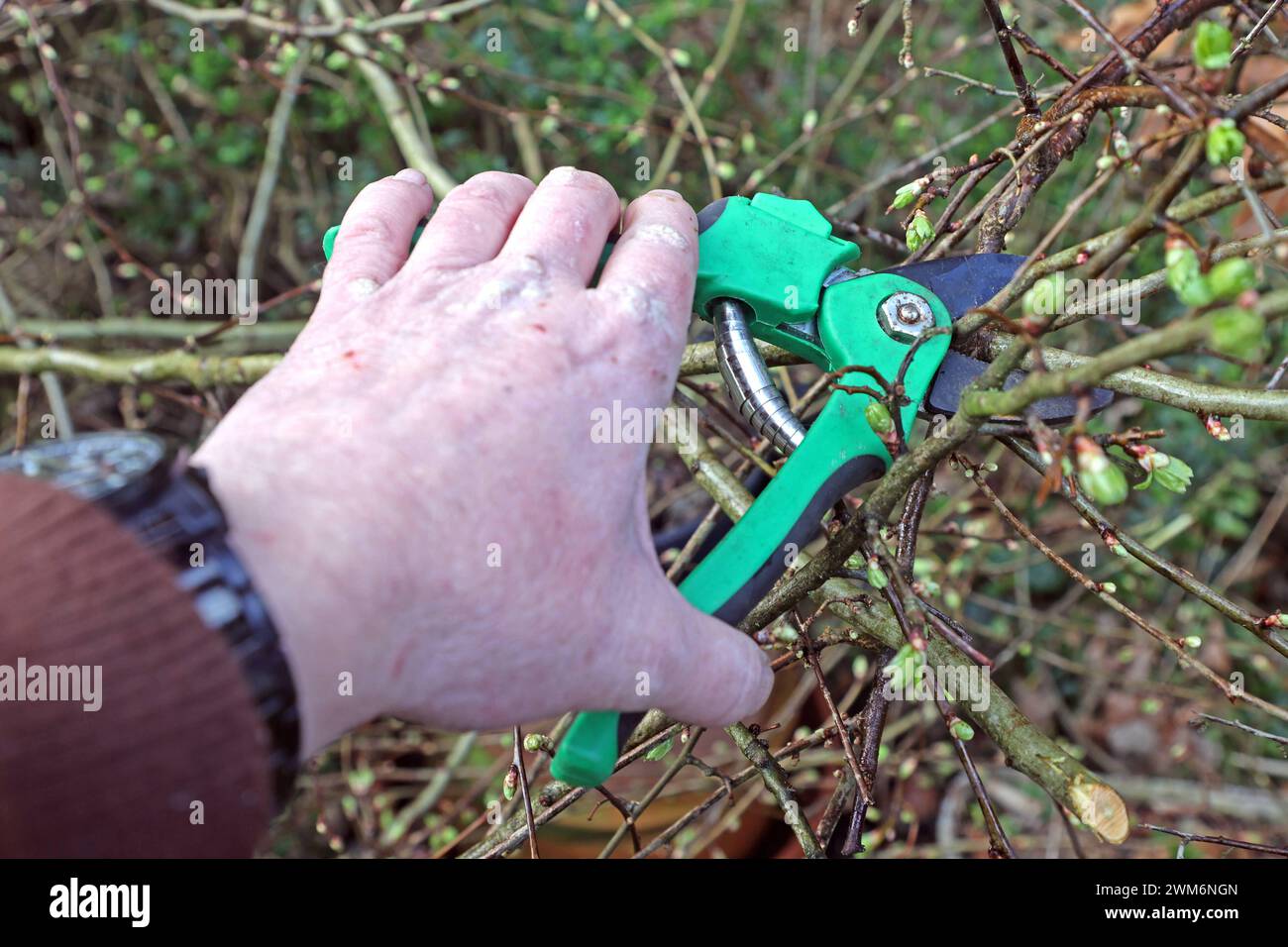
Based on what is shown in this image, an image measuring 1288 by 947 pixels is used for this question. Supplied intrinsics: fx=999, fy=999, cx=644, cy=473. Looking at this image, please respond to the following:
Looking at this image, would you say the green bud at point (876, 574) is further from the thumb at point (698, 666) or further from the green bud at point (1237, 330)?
the green bud at point (1237, 330)

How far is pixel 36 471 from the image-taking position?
3.66 ft

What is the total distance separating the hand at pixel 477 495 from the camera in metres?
1.10

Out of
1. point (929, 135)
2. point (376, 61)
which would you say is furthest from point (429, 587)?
point (929, 135)

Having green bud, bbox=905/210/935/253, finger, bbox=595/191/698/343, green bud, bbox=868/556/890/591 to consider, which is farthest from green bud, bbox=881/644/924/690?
green bud, bbox=905/210/935/253

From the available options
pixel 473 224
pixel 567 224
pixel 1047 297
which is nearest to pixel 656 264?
pixel 567 224

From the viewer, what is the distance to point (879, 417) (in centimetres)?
137

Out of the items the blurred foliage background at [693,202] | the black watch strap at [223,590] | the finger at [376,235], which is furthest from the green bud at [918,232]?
the blurred foliage background at [693,202]

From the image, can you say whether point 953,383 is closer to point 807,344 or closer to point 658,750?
point 807,344

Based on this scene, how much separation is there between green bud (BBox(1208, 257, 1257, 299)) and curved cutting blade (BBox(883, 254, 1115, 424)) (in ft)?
1.88

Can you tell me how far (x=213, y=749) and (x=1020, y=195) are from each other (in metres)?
1.43

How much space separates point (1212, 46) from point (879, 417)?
561 millimetres

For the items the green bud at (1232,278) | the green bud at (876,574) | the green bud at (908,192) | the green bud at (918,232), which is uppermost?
the green bud at (908,192)

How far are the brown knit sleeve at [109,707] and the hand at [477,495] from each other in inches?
3.7
